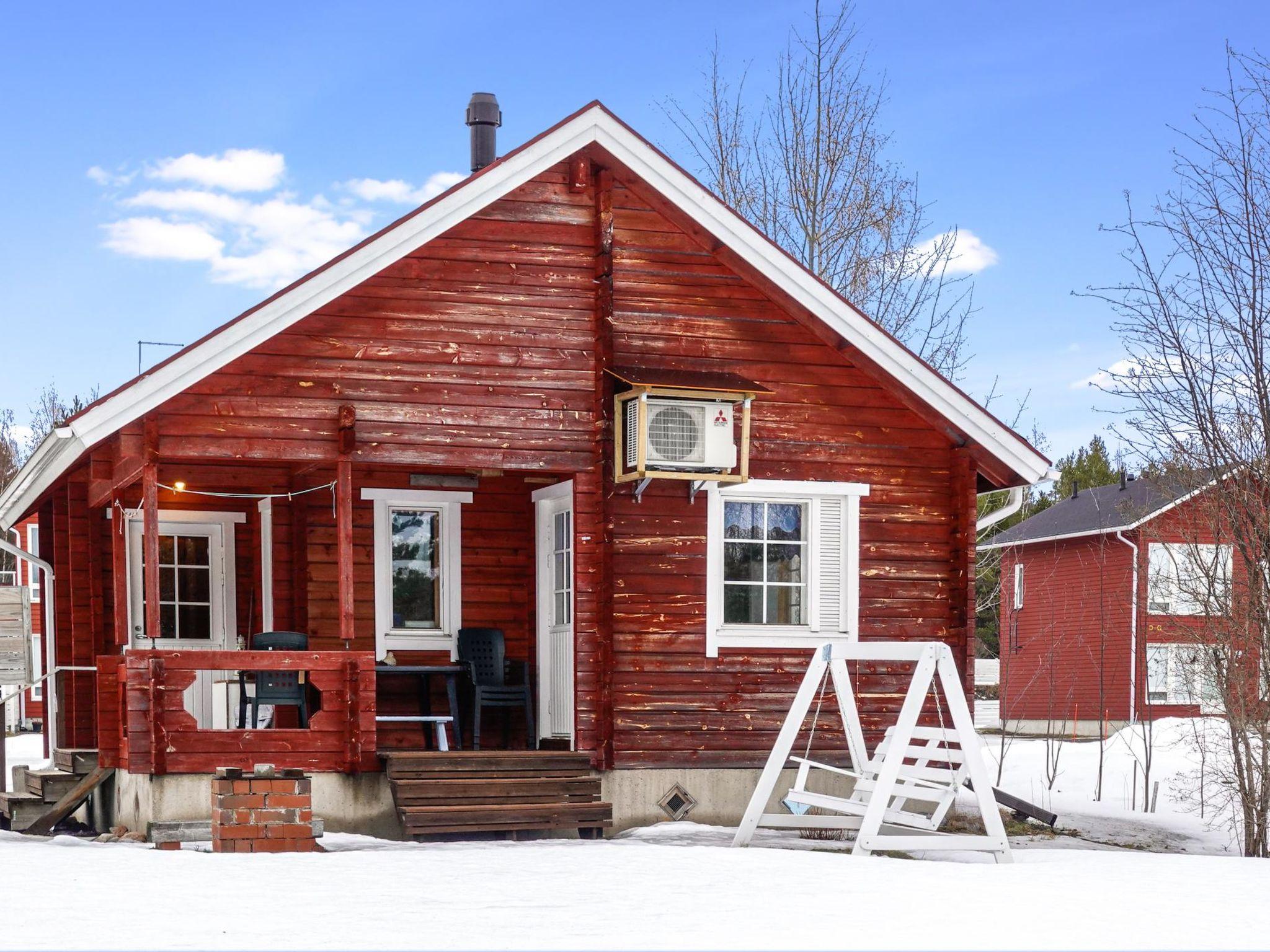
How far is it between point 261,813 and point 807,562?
17.4ft

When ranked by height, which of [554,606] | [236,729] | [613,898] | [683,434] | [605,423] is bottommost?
[613,898]

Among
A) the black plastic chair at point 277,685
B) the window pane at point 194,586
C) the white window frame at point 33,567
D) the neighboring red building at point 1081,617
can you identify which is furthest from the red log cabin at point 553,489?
the neighboring red building at point 1081,617

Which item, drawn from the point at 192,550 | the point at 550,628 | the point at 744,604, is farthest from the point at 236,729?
the point at 744,604

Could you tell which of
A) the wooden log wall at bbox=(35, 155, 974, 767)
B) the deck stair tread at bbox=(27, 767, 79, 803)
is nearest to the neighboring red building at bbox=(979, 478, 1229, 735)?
the wooden log wall at bbox=(35, 155, 974, 767)

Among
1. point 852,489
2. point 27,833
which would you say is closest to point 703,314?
point 852,489

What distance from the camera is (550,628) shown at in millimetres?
14188

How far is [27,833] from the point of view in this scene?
1296cm

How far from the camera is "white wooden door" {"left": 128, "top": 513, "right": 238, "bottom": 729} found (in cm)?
1550

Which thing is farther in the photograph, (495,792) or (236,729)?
(495,792)

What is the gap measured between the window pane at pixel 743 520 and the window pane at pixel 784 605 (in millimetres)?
491

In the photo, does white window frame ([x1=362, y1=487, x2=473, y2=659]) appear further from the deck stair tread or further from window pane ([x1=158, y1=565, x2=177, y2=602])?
the deck stair tread

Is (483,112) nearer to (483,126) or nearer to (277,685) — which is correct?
(483,126)

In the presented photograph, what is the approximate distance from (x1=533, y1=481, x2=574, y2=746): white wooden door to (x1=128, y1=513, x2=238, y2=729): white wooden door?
327 cm

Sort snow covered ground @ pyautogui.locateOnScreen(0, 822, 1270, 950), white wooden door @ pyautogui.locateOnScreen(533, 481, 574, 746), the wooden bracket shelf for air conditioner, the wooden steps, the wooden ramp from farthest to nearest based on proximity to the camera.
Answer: the wooden steps, white wooden door @ pyautogui.locateOnScreen(533, 481, 574, 746), the wooden bracket shelf for air conditioner, the wooden ramp, snow covered ground @ pyautogui.locateOnScreen(0, 822, 1270, 950)
